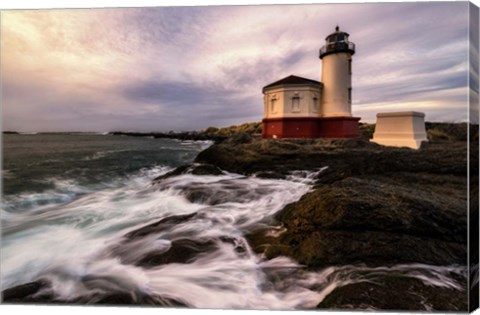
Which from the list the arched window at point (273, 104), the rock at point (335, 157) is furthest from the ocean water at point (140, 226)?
the arched window at point (273, 104)

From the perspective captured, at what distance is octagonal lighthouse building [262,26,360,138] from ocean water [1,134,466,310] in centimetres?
43

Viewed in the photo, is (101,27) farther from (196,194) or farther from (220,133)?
(196,194)

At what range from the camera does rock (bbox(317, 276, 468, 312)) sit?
1.67 metres

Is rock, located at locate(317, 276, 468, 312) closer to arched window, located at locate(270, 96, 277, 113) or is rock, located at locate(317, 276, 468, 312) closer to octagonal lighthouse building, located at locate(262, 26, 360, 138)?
octagonal lighthouse building, located at locate(262, 26, 360, 138)

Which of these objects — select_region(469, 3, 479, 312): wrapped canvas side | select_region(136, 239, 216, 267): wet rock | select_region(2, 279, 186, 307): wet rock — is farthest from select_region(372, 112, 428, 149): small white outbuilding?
select_region(2, 279, 186, 307): wet rock

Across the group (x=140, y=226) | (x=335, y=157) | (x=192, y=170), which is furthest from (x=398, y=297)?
(x=140, y=226)

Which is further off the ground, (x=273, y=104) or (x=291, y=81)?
(x=291, y=81)

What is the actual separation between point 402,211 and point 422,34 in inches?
50.0

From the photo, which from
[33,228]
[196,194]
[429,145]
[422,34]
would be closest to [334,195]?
[429,145]

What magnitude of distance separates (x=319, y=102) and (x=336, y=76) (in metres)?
0.31

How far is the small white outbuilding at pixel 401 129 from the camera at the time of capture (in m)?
1.82

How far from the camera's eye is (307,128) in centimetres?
232

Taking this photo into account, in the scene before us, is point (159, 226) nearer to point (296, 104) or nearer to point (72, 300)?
point (72, 300)

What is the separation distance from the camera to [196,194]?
7.16 feet
